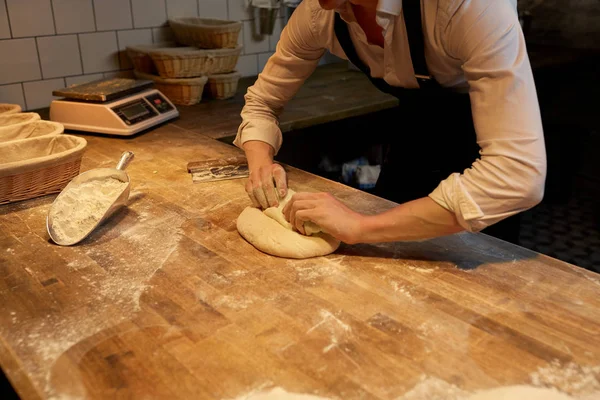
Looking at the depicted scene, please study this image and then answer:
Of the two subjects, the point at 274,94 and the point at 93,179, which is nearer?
the point at 93,179

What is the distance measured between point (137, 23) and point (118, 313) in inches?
70.1

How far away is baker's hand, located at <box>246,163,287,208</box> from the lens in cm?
126

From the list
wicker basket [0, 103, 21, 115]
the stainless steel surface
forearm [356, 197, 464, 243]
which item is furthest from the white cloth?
forearm [356, 197, 464, 243]

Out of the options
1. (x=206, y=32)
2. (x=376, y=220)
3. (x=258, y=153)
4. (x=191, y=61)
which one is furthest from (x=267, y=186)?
(x=206, y=32)

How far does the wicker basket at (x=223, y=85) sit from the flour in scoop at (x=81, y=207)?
1.11 m

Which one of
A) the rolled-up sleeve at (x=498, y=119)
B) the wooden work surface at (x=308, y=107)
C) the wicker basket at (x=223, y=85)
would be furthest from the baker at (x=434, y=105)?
the wicker basket at (x=223, y=85)

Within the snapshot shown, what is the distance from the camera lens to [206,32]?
2.29 metres

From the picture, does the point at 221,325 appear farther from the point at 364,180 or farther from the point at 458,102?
the point at 364,180

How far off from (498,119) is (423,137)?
60 cm

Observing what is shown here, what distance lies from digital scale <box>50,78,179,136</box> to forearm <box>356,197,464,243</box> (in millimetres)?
1082

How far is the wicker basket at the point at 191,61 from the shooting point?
2.18 metres

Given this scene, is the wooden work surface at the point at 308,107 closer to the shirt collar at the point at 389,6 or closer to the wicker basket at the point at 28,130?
the wicker basket at the point at 28,130

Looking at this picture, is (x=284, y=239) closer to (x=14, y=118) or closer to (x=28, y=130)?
(x=28, y=130)

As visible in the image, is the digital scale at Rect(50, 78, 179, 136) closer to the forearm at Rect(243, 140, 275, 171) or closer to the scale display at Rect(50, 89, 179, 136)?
the scale display at Rect(50, 89, 179, 136)
